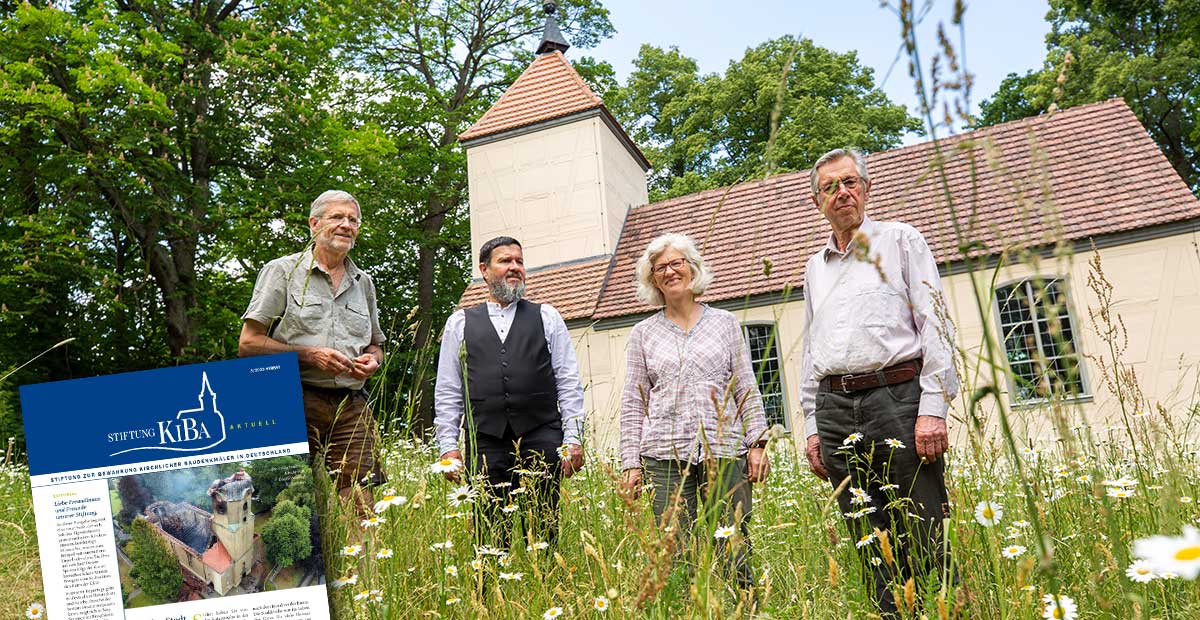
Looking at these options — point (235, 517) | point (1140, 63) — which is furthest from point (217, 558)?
point (1140, 63)

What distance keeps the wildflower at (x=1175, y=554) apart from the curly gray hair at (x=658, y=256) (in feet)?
9.15

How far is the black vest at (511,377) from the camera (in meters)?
3.71

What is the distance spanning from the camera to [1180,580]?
2240 mm

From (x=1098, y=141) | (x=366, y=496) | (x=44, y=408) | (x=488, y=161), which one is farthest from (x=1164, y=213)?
(x=44, y=408)

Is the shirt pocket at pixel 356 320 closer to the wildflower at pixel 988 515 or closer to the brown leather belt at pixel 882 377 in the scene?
the brown leather belt at pixel 882 377

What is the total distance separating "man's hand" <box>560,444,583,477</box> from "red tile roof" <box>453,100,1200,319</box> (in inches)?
328

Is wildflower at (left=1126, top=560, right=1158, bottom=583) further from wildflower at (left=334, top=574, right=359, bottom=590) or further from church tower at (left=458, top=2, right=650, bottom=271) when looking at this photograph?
church tower at (left=458, top=2, right=650, bottom=271)

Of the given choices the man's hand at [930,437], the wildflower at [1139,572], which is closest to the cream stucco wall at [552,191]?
the man's hand at [930,437]

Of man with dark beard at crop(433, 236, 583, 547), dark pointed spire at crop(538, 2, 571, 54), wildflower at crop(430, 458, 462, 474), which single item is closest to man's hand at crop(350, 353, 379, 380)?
man with dark beard at crop(433, 236, 583, 547)

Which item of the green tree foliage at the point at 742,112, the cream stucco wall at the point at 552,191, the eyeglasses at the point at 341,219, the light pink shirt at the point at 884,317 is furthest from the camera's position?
the green tree foliage at the point at 742,112

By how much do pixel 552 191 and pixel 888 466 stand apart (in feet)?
47.4

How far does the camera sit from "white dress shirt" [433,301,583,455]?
3771 mm

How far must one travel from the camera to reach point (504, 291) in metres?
3.94

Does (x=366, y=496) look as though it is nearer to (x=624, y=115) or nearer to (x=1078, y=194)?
(x=1078, y=194)
